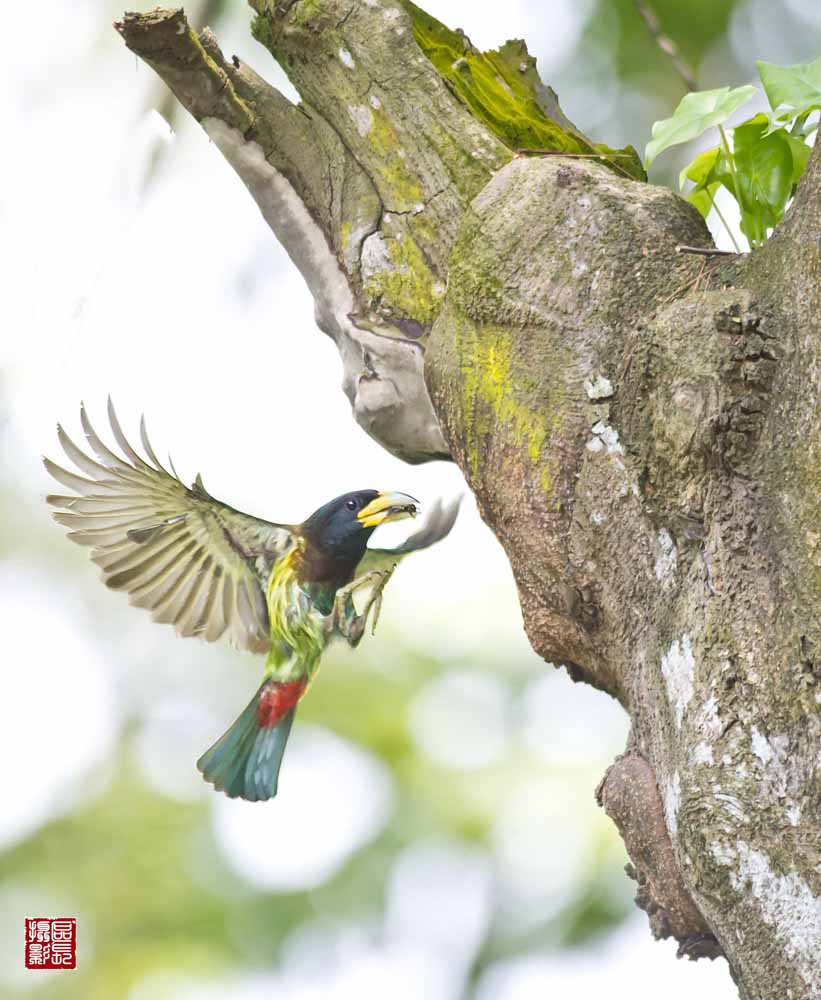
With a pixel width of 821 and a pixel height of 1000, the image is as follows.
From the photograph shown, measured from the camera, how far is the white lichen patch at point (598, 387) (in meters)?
1.64

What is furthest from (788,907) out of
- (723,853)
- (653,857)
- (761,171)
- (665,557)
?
(761,171)

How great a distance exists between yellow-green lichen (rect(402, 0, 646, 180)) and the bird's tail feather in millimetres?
1178

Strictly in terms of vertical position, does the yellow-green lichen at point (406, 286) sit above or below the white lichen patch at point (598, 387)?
above

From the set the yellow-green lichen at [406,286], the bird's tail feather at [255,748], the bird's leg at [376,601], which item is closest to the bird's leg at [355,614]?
the bird's leg at [376,601]

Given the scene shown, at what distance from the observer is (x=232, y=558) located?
96.1 inches

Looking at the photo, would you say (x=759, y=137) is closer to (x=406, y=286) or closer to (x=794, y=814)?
(x=406, y=286)

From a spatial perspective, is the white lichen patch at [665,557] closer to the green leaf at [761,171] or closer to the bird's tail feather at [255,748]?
the green leaf at [761,171]

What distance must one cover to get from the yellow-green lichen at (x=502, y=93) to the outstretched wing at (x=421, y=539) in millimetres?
707

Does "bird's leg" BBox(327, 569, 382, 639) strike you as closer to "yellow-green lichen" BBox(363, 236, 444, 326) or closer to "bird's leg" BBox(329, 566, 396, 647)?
"bird's leg" BBox(329, 566, 396, 647)

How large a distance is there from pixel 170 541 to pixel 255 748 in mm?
486

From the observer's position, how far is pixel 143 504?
2.37 m

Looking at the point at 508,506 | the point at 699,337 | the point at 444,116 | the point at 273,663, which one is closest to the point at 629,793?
the point at 508,506

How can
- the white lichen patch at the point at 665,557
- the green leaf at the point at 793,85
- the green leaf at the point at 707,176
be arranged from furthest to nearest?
the green leaf at the point at 707,176 → the green leaf at the point at 793,85 → the white lichen patch at the point at 665,557

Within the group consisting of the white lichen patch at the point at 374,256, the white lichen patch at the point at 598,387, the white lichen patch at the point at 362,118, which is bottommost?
the white lichen patch at the point at 598,387
